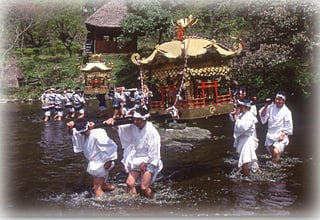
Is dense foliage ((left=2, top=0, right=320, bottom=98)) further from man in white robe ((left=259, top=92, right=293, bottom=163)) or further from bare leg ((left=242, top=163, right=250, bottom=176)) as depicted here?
bare leg ((left=242, top=163, right=250, bottom=176))

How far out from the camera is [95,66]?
74.0 feet

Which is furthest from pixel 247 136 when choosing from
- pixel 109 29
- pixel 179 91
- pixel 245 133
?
pixel 109 29

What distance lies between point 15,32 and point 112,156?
28891 millimetres

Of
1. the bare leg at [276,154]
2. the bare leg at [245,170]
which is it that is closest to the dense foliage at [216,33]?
the bare leg at [276,154]

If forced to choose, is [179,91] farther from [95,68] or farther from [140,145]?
[95,68]

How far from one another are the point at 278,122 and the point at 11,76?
27.0m

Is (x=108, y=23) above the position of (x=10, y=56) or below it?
above

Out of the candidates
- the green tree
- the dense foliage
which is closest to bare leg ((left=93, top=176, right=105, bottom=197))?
the dense foliage

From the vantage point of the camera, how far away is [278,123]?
9.23m

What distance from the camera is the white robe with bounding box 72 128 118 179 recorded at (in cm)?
739

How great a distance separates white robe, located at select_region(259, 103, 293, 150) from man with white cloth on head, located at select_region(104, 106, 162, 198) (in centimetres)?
304

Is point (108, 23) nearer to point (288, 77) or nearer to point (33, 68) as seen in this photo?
point (33, 68)

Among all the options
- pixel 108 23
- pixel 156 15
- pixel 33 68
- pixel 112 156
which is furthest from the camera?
pixel 33 68

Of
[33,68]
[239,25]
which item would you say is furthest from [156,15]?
[33,68]
